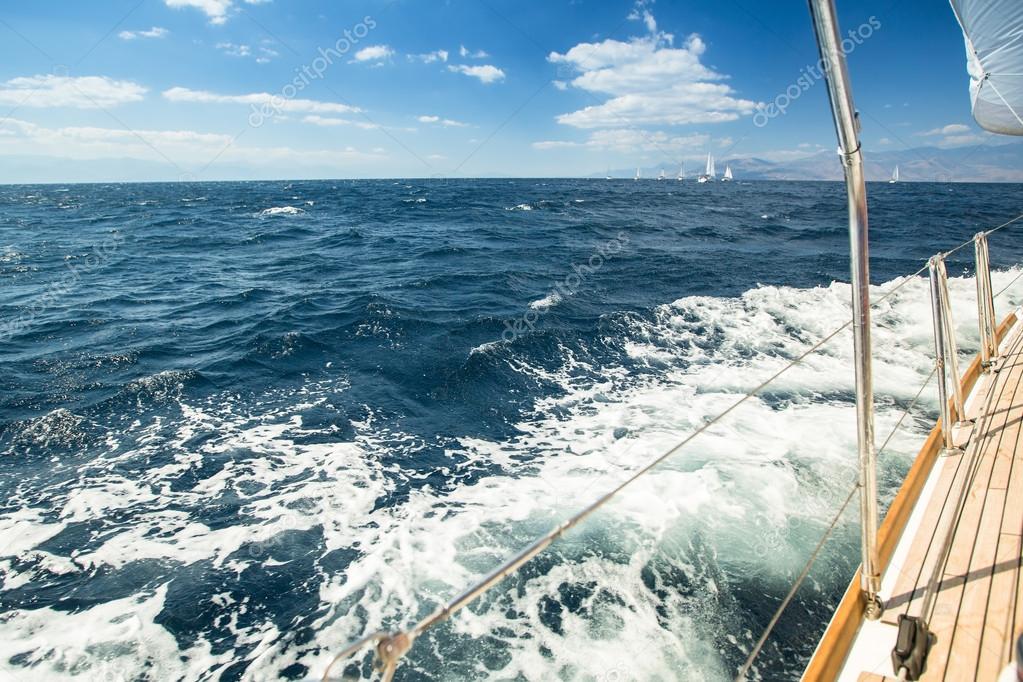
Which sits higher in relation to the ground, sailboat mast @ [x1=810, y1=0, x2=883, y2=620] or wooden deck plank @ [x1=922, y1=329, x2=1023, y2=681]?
sailboat mast @ [x1=810, y1=0, x2=883, y2=620]

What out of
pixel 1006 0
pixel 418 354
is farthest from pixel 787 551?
pixel 418 354

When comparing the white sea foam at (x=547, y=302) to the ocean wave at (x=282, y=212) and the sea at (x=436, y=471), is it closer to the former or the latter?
the sea at (x=436, y=471)

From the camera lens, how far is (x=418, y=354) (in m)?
11.7

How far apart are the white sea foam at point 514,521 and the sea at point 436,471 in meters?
0.03

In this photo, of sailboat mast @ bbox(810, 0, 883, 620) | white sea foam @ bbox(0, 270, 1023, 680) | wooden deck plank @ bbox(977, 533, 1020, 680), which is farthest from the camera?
white sea foam @ bbox(0, 270, 1023, 680)

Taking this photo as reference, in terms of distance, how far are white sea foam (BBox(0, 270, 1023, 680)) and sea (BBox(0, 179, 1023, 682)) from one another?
3 centimetres

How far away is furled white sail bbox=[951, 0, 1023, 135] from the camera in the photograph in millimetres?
5562

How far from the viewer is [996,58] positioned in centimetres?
589

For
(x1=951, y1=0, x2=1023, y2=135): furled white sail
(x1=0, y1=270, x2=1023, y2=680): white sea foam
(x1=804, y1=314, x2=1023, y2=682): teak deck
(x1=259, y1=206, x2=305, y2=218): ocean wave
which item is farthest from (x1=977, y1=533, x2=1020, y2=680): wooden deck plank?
(x1=259, y1=206, x2=305, y2=218): ocean wave

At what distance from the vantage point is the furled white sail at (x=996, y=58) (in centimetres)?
556

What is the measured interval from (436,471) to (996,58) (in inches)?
349

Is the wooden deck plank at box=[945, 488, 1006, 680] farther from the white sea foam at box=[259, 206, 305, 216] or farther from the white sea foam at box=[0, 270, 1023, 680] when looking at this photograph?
the white sea foam at box=[259, 206, 305, 216]

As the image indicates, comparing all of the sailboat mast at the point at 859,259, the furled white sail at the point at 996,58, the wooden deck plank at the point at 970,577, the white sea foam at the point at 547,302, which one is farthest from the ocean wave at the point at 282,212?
the sailboat mast at the point at 859,259

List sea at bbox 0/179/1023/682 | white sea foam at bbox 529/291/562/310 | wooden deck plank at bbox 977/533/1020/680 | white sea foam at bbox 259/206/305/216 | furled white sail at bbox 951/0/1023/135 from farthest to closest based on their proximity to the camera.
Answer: white sea foam at bbox 259/206/305/216 < white sea foam at bbox 529/291/562/310 < furled white sail at bbox 951/0/1023/135 < sea at bbox 0/179/1023/682 < wooden deck plank at bbox 977/533/1020/680
